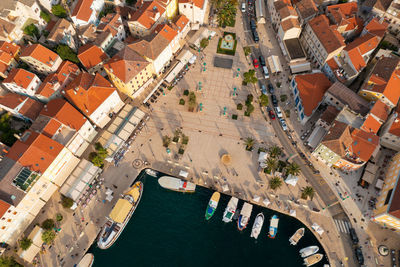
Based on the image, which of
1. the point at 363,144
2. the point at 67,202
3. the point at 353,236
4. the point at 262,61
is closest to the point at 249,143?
the point at 363,144

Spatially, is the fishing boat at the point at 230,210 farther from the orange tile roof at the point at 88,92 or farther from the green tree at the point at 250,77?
the orange tile roof at the point at 88,92

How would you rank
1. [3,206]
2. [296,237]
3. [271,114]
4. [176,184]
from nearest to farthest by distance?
1. [3,206]
2. [296,237]
3. [176,184]
4. [271,114]

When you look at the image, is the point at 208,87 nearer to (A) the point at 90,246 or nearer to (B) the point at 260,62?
(B) the point at 260,62

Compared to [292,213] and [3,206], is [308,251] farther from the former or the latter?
[3,206]

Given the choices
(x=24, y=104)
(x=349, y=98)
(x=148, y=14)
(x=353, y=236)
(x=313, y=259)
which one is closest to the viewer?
(x=313, y=259)

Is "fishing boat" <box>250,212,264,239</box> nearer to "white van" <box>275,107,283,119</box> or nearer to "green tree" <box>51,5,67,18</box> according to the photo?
"white van" <box>275,107,283,119</box>

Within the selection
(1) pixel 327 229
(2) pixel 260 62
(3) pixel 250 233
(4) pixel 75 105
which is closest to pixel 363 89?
(2) pixel 260 62

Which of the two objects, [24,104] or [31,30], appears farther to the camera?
[31,30]

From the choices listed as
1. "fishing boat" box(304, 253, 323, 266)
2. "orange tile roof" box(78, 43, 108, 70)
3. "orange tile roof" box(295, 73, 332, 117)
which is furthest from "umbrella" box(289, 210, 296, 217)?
"orange tile roof" box(78, 43, 108, 70)
